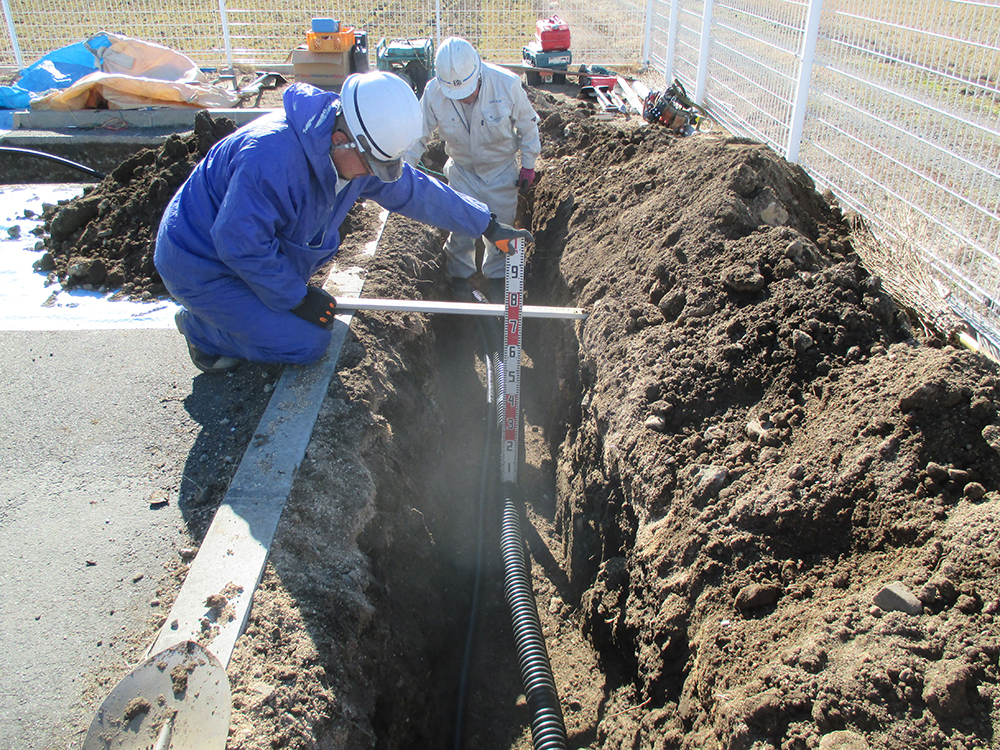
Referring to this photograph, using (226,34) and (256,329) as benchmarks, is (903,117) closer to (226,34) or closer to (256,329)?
(256,329)

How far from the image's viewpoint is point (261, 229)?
3.13m

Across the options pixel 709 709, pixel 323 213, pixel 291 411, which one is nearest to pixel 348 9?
pixel 323 213

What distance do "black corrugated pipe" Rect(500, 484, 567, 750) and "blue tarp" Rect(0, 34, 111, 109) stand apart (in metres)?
9.33

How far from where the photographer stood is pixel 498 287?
253 inches

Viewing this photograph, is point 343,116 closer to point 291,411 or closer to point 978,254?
point 291,411

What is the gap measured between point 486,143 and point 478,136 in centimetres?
10

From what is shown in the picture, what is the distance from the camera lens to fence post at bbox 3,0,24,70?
11031mm

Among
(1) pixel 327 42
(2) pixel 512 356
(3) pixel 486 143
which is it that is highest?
(1) pixel 327 42

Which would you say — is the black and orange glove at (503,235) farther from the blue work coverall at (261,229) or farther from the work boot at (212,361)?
the work boot at (212,361)

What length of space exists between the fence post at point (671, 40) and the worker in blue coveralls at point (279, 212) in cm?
724

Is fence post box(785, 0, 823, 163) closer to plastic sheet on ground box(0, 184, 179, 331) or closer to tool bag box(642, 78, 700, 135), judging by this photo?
tool bag box(642, 78, 700, 135)

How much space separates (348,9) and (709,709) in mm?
14011

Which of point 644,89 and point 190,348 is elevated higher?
point 644,89

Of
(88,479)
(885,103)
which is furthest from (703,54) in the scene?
(88,479)
